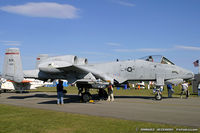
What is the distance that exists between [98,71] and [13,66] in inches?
316

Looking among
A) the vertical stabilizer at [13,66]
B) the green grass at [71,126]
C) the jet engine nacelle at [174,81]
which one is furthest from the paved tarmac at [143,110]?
the vertical stabilizer at [13,66]

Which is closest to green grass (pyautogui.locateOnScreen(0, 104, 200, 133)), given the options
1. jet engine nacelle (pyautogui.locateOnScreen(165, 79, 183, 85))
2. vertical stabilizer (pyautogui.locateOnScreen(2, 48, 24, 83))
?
jet engine nacelle (pyautogui.locateOnScreen(165, 79, 183, 85))

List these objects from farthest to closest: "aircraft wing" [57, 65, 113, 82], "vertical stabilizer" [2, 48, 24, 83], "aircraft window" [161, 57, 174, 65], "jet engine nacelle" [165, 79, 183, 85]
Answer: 1. "vertical stabilizer" [2, 48, 24, 83]
2. "aircraft window" [161, 57, 174, 65]
3. "jet engine nacelle" [165, 79, 183, 85]
4. "aircraft wing" [57, 65, 113, 82]

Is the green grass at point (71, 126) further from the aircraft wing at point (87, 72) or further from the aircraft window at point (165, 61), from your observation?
the aircraft window at point (165, 61)

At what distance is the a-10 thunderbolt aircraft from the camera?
16.6 m

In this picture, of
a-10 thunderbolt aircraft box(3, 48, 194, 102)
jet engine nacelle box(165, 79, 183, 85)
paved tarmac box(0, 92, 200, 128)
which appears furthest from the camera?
jet engine nacelle box(165, 79, 183, 85)

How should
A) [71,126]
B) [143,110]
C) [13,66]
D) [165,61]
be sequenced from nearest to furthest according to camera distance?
[71,126], [143,110], [165,61], [13,66]

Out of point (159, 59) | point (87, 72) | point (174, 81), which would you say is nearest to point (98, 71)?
point (87, 72)

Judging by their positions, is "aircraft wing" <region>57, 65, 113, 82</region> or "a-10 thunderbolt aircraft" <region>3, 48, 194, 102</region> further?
"a-10 thunderbolt aircraft" <region>3, 48, 194, 102</region>

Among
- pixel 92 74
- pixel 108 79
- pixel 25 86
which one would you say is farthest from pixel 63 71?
pixel 25 86

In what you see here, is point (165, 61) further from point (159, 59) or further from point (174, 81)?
point (174, 81)

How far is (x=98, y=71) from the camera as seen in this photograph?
60.2ft

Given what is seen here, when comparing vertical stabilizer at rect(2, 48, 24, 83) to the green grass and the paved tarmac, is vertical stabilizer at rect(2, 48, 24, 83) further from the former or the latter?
the green grass

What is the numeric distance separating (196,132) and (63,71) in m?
12.3
